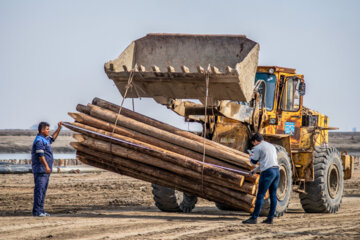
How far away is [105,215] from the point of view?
43.5 ft

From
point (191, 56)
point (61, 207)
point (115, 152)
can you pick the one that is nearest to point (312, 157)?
point (191, 56)

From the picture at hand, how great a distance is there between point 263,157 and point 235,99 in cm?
131

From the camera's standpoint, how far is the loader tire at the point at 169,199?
14367 mm

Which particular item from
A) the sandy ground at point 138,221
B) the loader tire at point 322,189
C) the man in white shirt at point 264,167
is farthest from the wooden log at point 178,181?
the loader tire at point 322,189

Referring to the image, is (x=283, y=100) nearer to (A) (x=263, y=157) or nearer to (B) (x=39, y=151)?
(A) (x=263, y=157)

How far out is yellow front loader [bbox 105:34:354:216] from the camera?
1274cm

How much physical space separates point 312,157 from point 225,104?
2.90 m

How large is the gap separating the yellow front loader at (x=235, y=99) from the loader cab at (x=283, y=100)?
23mm

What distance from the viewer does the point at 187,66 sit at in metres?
13.6

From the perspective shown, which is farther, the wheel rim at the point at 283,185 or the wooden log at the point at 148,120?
the wheel rim at the point at 283,185

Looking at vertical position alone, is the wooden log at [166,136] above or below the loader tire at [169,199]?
above

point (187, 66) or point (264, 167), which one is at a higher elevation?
point (187, 66)

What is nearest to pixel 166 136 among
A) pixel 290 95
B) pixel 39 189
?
pixel 39 189

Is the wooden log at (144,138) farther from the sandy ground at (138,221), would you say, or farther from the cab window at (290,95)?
the cab window at (290,95)
